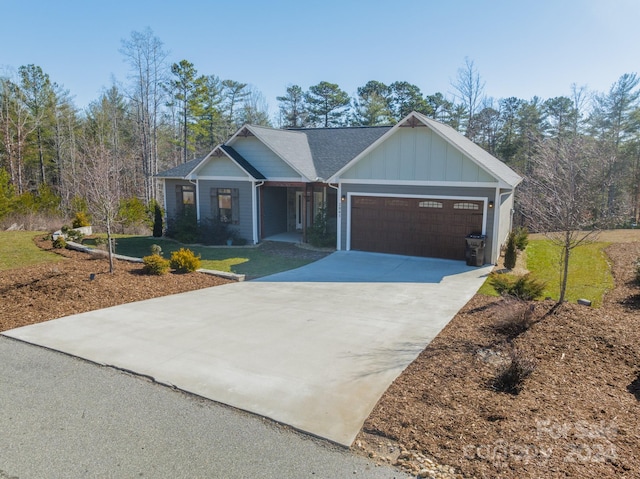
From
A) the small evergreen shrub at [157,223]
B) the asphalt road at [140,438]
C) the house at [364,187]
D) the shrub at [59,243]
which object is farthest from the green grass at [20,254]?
the asphalt road at [140,438]

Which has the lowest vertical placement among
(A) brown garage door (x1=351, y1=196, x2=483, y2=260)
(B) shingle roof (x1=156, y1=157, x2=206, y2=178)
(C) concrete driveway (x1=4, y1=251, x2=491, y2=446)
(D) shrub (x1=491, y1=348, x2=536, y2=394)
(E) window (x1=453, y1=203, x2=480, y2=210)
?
(C) concrete driveway (x1=4, y1=251, x2=491, y2=446)

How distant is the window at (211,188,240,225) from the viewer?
1939 centimetres

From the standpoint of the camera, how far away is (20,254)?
14.1m

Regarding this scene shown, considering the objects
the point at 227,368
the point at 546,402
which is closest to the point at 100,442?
the point at 227,368

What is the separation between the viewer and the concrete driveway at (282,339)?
544cm

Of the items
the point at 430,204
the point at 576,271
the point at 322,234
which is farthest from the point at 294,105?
the point at 576,271

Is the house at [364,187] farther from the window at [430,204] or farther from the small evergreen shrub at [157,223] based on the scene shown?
the small evergreen shrub at [157,223]

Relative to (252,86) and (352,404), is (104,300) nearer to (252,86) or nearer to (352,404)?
(352,404)

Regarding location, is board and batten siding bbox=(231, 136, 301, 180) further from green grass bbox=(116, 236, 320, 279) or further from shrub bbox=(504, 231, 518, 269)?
shrub bbox=(504, 231, 518, 269)

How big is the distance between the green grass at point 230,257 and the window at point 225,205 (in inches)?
65.0

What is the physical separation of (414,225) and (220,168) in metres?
9.04

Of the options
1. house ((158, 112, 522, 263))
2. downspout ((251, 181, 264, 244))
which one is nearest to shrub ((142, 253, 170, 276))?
house ((158, 112, 522, 263))

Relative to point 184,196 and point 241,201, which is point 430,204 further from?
point 184,196

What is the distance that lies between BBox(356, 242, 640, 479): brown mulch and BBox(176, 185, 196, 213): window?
1559cm
